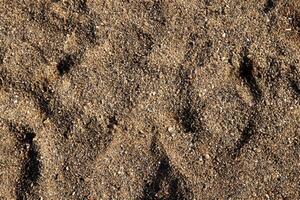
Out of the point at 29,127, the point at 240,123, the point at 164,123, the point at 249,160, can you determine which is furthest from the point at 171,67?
the point at 29,127

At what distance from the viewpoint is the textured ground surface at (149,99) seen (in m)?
2.29

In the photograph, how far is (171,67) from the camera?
2.34 metres

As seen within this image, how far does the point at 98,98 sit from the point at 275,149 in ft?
2.71

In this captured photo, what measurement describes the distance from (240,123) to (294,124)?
0.80 ft

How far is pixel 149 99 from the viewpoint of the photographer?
2.32 m

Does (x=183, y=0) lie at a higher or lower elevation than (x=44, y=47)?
higher

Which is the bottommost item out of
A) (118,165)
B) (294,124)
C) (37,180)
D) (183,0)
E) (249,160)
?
(37,180)

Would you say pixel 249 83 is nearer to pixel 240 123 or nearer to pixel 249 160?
pixel 240 123

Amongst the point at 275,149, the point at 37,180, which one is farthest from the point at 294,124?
the point at 37,180

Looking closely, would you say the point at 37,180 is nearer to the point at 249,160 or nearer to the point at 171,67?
the point at 171,67

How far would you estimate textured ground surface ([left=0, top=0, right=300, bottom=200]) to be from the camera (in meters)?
2.29

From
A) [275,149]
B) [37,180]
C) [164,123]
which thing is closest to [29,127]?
[37,180]

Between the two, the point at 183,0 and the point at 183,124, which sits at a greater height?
the point at 183,0

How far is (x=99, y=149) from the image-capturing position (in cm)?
229
